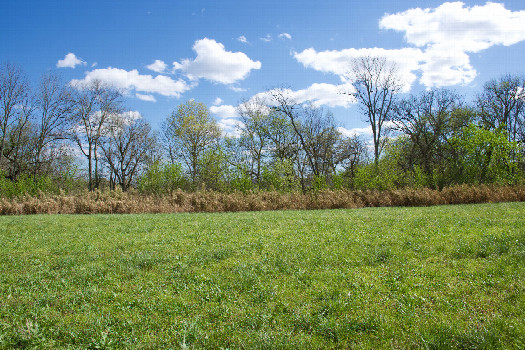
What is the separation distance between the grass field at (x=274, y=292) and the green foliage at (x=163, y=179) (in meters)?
21.1

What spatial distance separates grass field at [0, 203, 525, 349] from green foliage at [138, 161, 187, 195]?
21.1 m

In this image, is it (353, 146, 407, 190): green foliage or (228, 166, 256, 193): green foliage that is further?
(228, 166, 256, 193): green foliage

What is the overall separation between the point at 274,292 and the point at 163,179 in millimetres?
26620

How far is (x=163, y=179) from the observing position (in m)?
29.1

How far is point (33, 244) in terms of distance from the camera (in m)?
8.25

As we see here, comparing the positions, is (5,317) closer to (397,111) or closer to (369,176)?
(369,176)

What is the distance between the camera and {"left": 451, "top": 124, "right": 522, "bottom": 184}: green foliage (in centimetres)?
2508

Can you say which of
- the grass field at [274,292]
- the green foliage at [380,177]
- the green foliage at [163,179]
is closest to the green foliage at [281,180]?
the green foliage at [380,177]

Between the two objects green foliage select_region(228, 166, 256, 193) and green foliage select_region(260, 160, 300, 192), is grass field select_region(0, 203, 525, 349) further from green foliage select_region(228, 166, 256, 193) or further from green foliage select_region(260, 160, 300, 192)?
green foliage select_region(228, 166, 256, 193)

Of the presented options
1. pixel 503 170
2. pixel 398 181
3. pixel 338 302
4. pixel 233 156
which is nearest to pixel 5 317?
pixel 338 302

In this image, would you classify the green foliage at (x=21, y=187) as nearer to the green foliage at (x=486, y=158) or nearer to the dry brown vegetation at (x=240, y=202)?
the dry brown vegetation at (x=240, y=202)

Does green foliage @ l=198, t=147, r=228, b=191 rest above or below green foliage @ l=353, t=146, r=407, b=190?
above

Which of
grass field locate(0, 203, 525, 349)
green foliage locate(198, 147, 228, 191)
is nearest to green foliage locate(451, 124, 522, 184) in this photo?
grass field locate(0, 203, 525, 349)

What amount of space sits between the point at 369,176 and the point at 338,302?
89.2 ft
